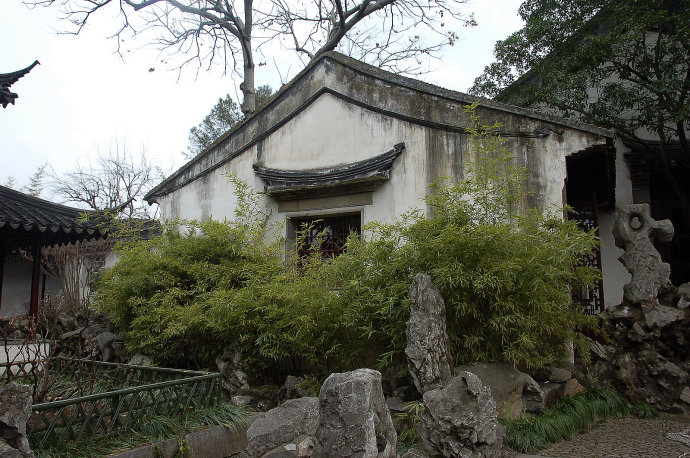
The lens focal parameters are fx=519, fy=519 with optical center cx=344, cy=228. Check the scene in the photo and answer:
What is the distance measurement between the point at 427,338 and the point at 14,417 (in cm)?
324

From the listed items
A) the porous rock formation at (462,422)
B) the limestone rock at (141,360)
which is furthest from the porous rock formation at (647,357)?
the limestone rock at (141,360)

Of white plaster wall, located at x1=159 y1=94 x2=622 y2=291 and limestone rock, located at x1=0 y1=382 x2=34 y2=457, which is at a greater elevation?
white plaster wall, located at x1=159 y1=94 x2=622 y2=291

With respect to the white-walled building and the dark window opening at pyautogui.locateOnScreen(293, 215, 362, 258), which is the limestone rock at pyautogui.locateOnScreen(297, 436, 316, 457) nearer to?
the white-walled building

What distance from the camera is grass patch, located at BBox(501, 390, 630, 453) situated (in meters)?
4.84

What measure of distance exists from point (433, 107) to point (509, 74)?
4.90m

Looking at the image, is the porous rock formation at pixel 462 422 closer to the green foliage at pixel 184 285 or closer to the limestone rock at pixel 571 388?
the limestone rock at pixel 571 388

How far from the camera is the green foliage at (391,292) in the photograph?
5.34 meters

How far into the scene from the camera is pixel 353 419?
338 centimetres

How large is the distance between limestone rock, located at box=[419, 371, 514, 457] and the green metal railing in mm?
2269

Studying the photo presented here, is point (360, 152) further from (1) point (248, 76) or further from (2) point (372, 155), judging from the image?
(1) point (248, 76)

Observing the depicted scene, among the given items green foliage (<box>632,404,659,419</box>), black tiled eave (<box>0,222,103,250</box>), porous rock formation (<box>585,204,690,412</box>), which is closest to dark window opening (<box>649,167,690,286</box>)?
porous rock formation (<box>585,204,690,412</box>)

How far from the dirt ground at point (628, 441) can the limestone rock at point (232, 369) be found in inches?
133

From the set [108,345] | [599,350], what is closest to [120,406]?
[108,345]

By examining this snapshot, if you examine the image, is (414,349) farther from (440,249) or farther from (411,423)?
(440,249)
